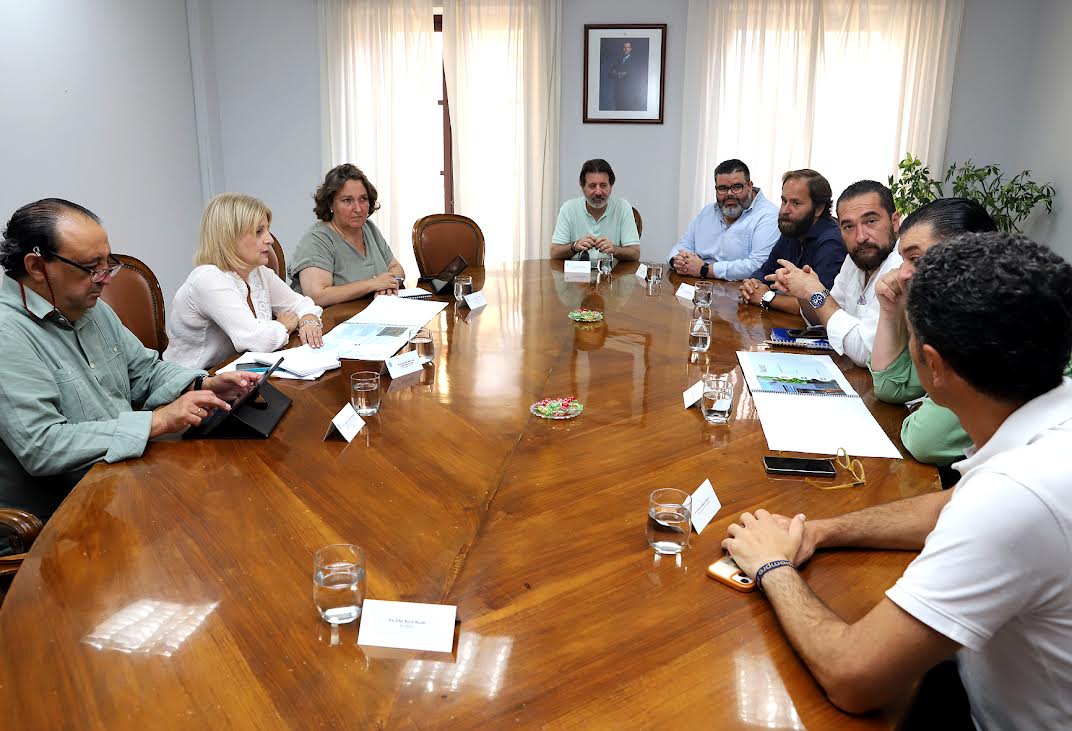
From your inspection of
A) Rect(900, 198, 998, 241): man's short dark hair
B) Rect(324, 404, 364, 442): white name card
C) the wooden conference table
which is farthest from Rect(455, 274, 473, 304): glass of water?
Rect(900, 198, 998, 241): man's short dark hair

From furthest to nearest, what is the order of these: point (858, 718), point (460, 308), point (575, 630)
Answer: point (460, 308)
point (575, 630)
point (858, 718)

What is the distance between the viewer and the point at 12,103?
376 cm

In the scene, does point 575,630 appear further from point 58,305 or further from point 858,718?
point 58,305

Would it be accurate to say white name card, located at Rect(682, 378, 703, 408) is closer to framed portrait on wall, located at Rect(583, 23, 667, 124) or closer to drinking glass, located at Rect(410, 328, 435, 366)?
drinking glass, located at Rect(410, 328, 435, 366)

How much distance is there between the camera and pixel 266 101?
5.89 meters

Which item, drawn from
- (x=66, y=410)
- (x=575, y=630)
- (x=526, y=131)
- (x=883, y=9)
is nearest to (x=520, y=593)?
(x=575, y=630)

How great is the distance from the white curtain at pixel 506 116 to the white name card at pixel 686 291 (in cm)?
217

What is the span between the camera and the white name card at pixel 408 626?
1.02 m

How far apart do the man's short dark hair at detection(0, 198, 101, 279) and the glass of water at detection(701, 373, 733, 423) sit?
1.60m

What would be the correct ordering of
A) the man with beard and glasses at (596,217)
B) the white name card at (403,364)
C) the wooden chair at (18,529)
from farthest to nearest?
the man with beard and glasses at (596,217), the white name card at (403,364), the wooden chair at (18,529)

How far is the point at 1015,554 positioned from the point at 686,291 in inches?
103

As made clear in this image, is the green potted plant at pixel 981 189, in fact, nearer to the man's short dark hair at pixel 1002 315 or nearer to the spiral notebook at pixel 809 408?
the spiral notebook at pixel 809 408

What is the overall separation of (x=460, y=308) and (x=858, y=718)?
238 cm

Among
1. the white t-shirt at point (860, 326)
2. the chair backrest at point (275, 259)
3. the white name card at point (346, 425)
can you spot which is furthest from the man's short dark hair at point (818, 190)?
the white name card at point (346, 425)
